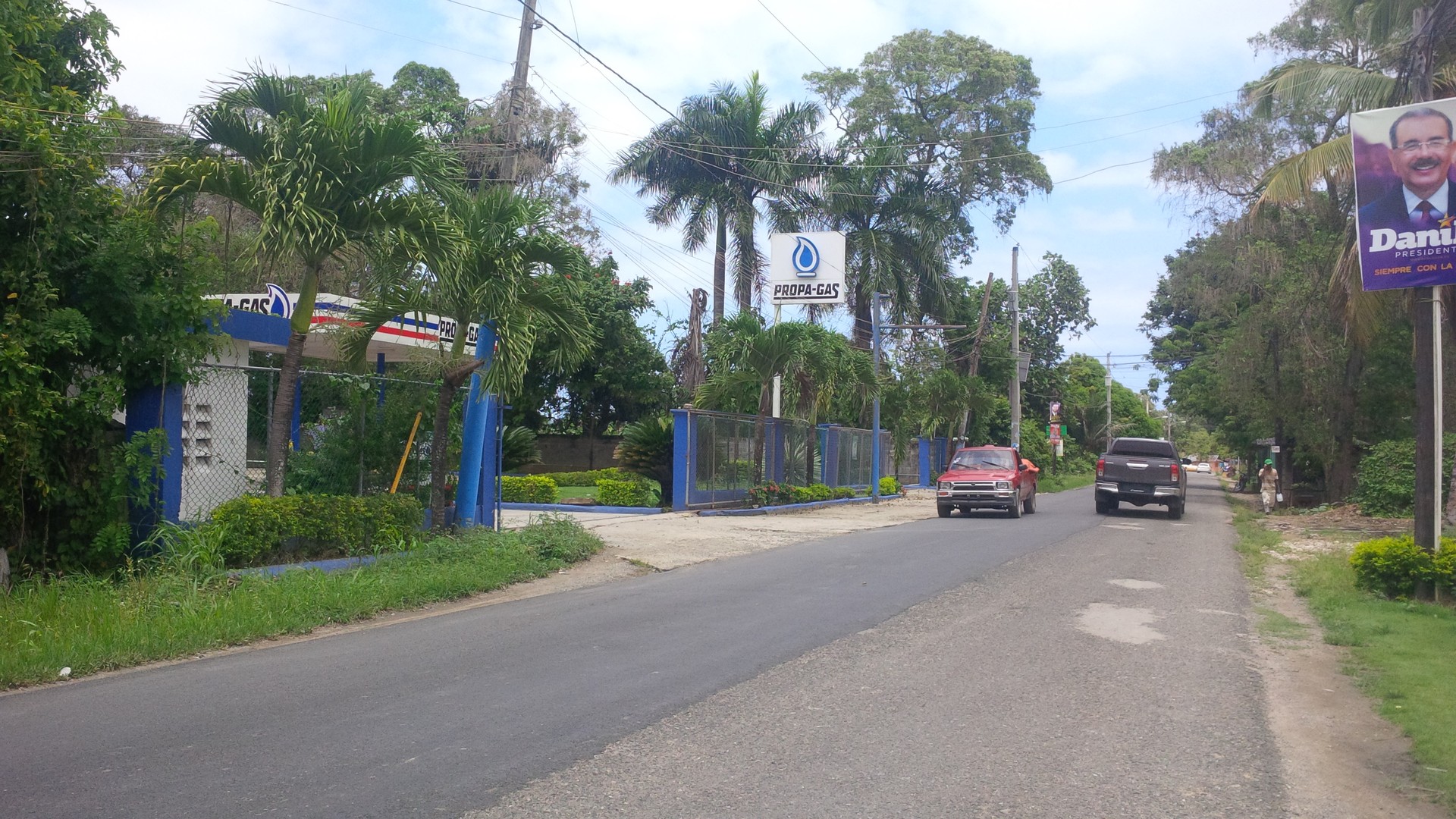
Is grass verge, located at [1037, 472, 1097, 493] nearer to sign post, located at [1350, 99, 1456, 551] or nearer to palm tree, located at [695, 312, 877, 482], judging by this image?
palm tree, located at [695, 312, 877, 482]

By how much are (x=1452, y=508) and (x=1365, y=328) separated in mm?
4595

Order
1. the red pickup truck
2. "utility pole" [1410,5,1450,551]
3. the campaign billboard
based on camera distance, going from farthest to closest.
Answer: the red pickup truck → "utility pole" [1410,5,1450,551] → the campaign billboard

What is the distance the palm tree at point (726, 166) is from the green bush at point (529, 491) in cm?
1077

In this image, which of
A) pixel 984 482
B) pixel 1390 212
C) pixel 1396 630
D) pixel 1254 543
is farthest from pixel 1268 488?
pixel 1396 630

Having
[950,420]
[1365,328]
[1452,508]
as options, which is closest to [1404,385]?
A: [1452,508]

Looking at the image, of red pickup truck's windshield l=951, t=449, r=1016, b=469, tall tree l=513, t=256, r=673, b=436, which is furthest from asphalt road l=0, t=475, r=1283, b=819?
tall tree l=513, t=256, r=673, b=436

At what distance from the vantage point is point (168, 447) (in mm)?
10914

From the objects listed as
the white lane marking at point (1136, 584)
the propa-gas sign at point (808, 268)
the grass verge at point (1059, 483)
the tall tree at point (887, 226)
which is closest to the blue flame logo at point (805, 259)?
the propa-gas sign at point (808, 268)

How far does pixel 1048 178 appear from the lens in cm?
4841

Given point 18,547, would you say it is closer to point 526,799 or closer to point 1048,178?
point 526,799

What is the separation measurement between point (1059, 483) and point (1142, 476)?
82.7 feet

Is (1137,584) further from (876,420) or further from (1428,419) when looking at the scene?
(876,420)

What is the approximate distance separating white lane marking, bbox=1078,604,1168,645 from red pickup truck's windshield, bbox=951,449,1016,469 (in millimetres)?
14539

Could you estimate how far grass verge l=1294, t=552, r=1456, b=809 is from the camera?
Answer: 5.97 metres
